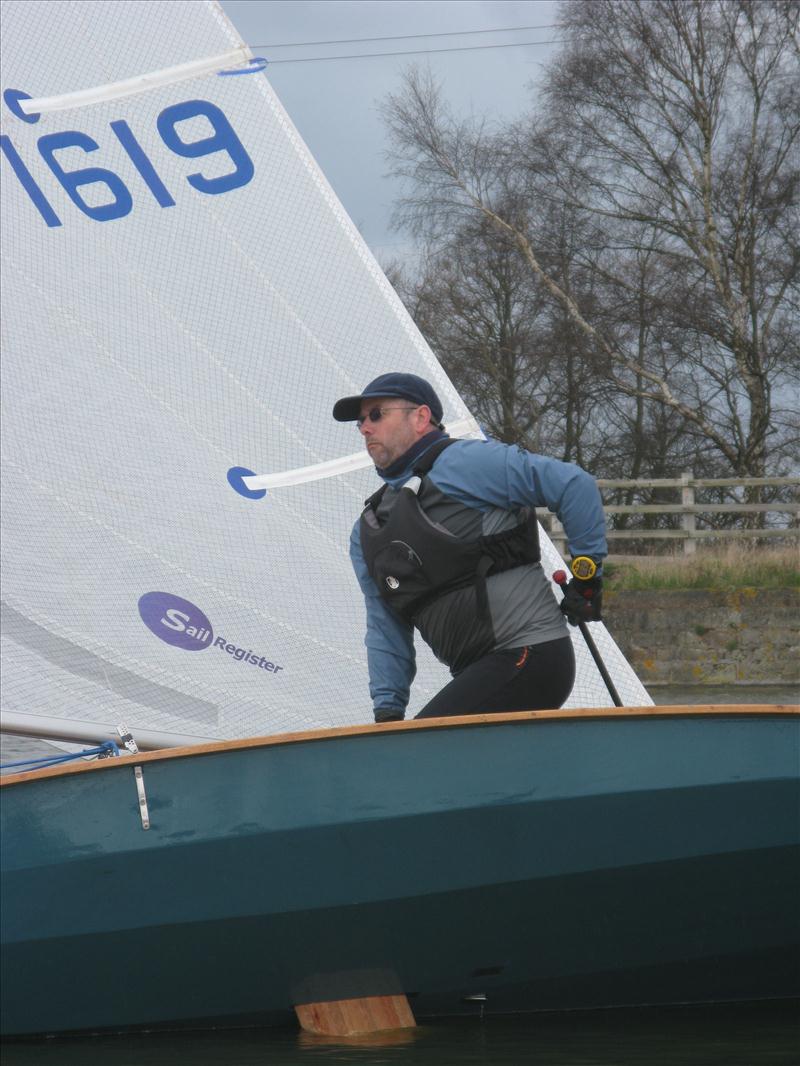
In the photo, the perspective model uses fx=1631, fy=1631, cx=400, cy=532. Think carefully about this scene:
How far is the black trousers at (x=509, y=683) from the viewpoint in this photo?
2.93 metres

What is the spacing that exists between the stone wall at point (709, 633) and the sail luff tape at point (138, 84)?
7150mm

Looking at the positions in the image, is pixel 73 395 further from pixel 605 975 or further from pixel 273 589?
pixel 605 975

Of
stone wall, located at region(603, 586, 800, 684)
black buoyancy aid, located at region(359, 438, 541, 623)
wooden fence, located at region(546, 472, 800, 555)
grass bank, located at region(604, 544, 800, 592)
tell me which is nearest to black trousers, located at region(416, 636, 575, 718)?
black buoyancy aid, located at region(359, 438, 541, 623)

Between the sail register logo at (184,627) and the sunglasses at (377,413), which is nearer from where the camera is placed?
the sunglasses at (377,413)

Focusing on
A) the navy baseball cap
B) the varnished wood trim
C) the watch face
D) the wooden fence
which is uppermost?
the wooden fence

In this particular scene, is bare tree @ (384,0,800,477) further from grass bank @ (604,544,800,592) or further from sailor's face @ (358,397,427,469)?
sailor's face @ (358,397,427,469)

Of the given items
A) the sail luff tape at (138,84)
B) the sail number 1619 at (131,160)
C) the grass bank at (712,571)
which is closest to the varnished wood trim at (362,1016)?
the sail number 1619 at (131,160)

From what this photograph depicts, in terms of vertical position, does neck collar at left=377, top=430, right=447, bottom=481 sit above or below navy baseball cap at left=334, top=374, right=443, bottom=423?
below

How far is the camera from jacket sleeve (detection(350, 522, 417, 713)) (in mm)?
3129

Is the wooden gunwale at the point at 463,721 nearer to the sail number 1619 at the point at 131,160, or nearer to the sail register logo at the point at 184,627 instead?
the sail register logo at the point at 184,627

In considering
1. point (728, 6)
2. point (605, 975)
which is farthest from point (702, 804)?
point (728, 6)

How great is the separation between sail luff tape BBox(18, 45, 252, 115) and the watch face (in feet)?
5.29

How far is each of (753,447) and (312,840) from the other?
13.6m

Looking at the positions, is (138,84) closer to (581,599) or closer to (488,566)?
(488,566)
